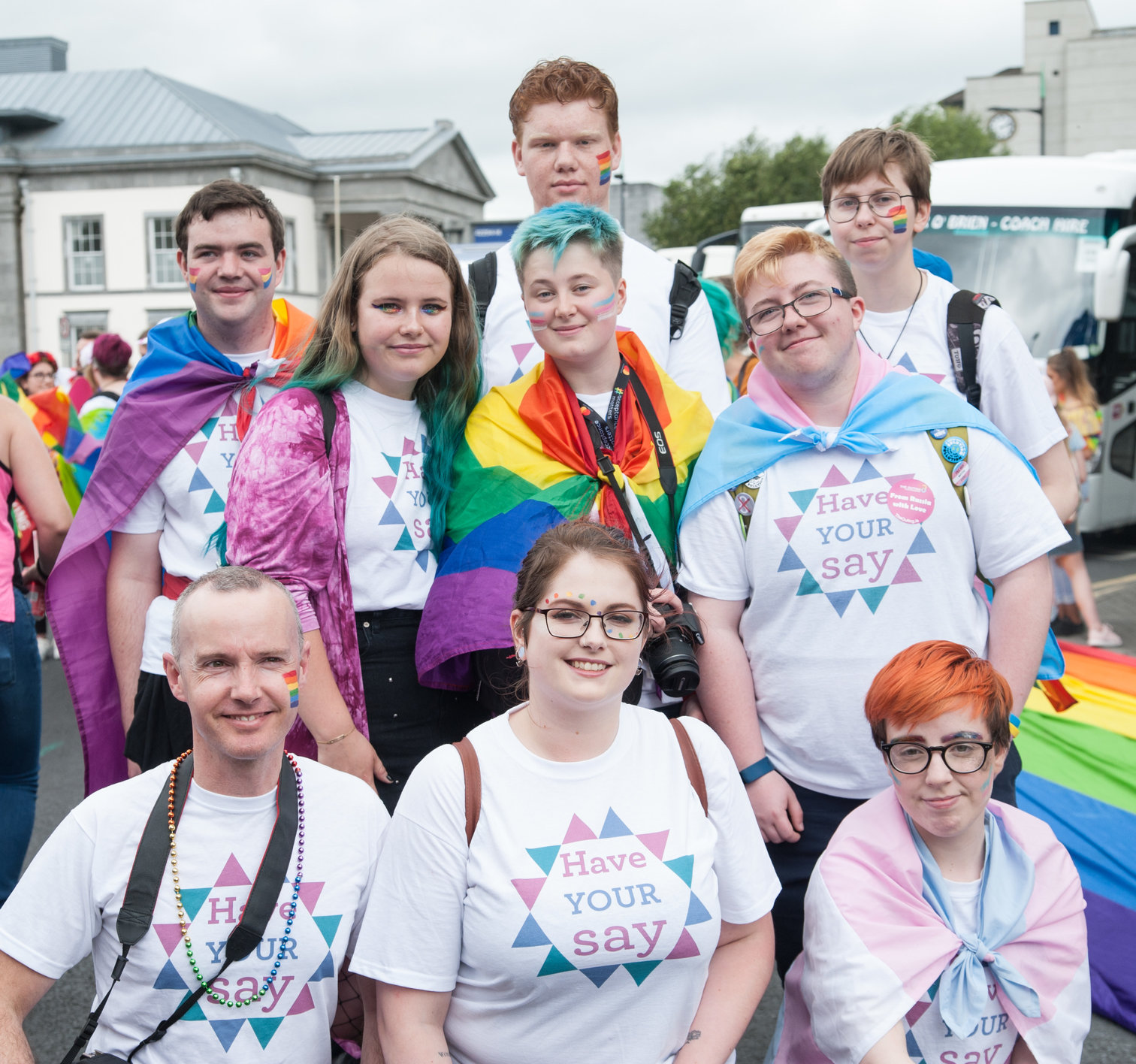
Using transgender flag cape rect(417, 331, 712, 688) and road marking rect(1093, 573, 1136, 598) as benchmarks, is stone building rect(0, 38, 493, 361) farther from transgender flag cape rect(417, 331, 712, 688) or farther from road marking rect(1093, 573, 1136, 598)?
transgender flag cape rect(417, 331, 712, 688)

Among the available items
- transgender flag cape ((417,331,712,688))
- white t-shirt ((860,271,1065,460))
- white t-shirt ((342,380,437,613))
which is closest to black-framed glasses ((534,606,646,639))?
transgender flag cape ((417,331,712,688))

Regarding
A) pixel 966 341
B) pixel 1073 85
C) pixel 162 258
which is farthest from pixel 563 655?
pixel 1073 85

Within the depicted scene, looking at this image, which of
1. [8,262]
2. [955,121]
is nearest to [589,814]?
[955,121]

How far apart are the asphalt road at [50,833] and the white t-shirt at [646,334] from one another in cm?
195

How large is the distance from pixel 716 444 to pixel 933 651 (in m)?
0.68

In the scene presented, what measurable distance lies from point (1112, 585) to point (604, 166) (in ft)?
27.6

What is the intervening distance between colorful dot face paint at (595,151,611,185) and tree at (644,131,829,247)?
25014mm

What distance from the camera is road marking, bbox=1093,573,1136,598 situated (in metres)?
9.76

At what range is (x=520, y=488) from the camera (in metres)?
2.62

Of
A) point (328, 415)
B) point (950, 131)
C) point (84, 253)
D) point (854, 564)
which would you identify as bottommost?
point (854, 564)

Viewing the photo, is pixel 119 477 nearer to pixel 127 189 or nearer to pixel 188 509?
pixel 188 509

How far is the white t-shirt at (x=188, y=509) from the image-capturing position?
290 cm

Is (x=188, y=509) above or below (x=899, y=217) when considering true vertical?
below

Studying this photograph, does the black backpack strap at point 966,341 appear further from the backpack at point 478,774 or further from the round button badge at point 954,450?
the backpack at point 478,774
